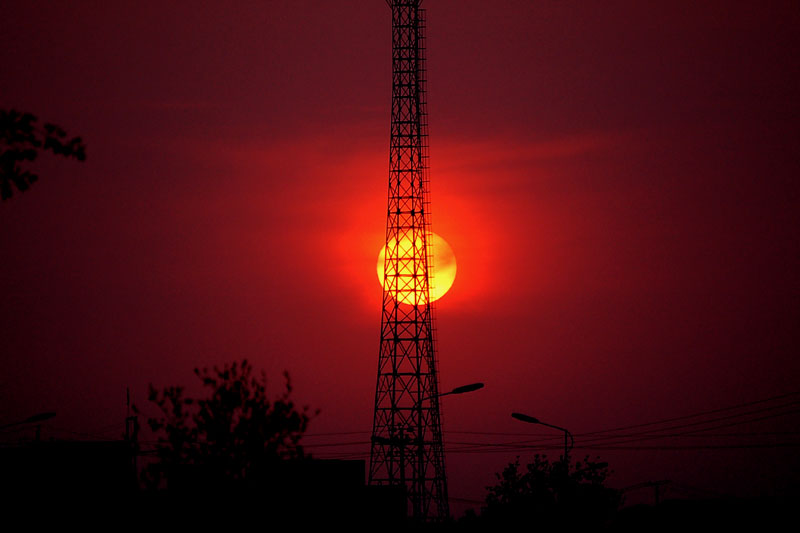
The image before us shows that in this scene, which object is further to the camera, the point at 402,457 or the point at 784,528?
the point at 784,528

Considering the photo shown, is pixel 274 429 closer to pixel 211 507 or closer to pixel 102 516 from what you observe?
pixel 211 507

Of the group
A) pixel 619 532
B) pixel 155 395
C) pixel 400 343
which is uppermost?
pixel 400 343

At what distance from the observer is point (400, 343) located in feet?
162

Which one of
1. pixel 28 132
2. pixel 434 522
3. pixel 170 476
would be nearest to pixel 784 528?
pixel 434 522

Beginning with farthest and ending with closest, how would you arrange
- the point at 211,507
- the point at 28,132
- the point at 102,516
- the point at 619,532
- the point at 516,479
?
the point at 516,479 → the point at 619,532 → the point at 102,516 → the point at 211,507 → the point at 28,132

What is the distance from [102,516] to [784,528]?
32.5m

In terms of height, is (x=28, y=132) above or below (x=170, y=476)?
above

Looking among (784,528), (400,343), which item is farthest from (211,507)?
(784,528)

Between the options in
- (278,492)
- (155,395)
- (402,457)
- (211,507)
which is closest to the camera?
(155,395)

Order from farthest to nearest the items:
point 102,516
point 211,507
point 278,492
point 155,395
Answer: point 102,516 → point 278,492 → point 211,507 → point 155,395

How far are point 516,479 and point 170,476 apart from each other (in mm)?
53652

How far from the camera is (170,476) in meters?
26.5

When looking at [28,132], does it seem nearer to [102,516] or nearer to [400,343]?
[102,516]

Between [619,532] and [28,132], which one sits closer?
[28,132]
